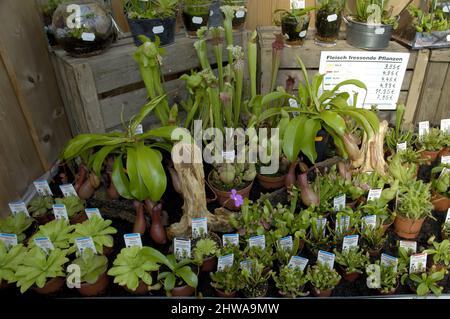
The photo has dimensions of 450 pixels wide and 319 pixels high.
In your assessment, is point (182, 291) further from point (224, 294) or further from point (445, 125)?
point (445, 125)

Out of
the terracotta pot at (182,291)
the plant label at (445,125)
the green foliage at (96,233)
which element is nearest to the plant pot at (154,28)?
the green foliage at (96,233)

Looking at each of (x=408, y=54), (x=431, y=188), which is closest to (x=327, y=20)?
(x=408, y=54)

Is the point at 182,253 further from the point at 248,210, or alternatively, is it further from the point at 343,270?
the point at 343,270

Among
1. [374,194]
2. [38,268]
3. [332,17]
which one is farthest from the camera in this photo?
[332,17]

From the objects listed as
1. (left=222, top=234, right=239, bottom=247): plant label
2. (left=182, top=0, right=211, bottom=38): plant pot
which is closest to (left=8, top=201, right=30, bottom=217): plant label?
(left=222, top=234, right=239, bottom=247): plant label

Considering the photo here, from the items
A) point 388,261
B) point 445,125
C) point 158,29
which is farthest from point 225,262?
point 445,125

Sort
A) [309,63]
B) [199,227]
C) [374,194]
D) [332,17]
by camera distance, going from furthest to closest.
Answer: [309,63]
[332,17]
[374,194]
[199,227]

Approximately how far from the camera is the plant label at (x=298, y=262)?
111cm

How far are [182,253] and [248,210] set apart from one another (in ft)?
0.92

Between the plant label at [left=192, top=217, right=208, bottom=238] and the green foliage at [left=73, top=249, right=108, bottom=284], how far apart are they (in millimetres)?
309

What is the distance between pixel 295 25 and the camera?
5.19 feet

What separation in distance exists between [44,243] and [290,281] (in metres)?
0.81
